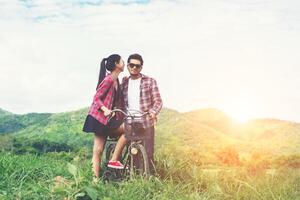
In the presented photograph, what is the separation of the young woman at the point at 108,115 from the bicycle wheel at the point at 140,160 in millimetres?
208

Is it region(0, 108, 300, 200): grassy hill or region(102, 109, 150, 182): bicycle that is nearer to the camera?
region(0, 108, 300, 200): grassy hill

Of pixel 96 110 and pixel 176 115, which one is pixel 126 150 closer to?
pixel 96 110

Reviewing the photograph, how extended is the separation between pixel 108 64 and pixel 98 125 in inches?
33.8

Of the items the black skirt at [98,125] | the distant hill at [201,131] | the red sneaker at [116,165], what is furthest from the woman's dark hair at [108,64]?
the distant hill at [201,131]

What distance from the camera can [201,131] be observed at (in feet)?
94.8

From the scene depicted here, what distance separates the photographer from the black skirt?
29.7ft

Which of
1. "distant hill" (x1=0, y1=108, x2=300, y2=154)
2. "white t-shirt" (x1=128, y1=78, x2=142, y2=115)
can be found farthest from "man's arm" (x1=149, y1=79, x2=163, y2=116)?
"distant hill" (x1=0, y1=108, x2=300, y2=154)

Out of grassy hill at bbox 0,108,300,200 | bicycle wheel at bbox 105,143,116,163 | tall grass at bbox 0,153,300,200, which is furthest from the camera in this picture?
bicycle wheel at bbox 105,143,116,163

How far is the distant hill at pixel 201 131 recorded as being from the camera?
27.0m

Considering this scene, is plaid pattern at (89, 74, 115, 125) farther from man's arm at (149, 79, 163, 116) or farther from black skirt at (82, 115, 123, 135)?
man's arm at (149, 79, 163, 116)

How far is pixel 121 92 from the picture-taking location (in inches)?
361

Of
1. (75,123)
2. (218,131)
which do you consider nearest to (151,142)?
(218,131)

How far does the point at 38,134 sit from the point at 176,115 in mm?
7797

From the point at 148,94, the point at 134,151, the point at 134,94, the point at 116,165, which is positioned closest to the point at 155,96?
the point at 148,94
